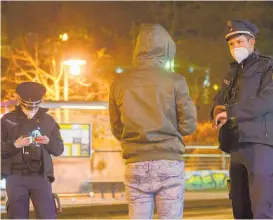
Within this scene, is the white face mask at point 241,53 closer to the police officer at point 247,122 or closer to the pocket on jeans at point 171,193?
the police officer at point 247,122

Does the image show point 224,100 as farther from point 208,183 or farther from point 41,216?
point 208,183

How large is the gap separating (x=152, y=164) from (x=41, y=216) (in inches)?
68.9

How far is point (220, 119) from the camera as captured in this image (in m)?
4.30

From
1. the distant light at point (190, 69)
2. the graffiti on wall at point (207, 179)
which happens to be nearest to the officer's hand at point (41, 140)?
the graffiti on wall at point (207, 179)

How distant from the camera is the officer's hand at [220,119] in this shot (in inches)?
169

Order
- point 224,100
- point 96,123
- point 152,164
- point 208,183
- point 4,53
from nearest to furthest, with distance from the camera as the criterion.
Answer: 1. point 152,164
2. point 224,100
3. point 96,123
4. point 208,183
5. point 4,53

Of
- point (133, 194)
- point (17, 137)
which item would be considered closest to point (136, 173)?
point (133, 194)

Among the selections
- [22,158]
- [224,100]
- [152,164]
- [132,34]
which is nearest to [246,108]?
[224,100]

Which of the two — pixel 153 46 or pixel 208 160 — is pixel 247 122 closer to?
pixel 153 46

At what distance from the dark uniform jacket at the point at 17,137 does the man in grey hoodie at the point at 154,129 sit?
4.74ft

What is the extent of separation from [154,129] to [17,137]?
5.98ft

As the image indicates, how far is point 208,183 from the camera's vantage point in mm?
15477

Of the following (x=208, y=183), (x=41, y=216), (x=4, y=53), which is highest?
(x=4, y=53)

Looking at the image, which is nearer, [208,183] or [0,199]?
[0,199]
